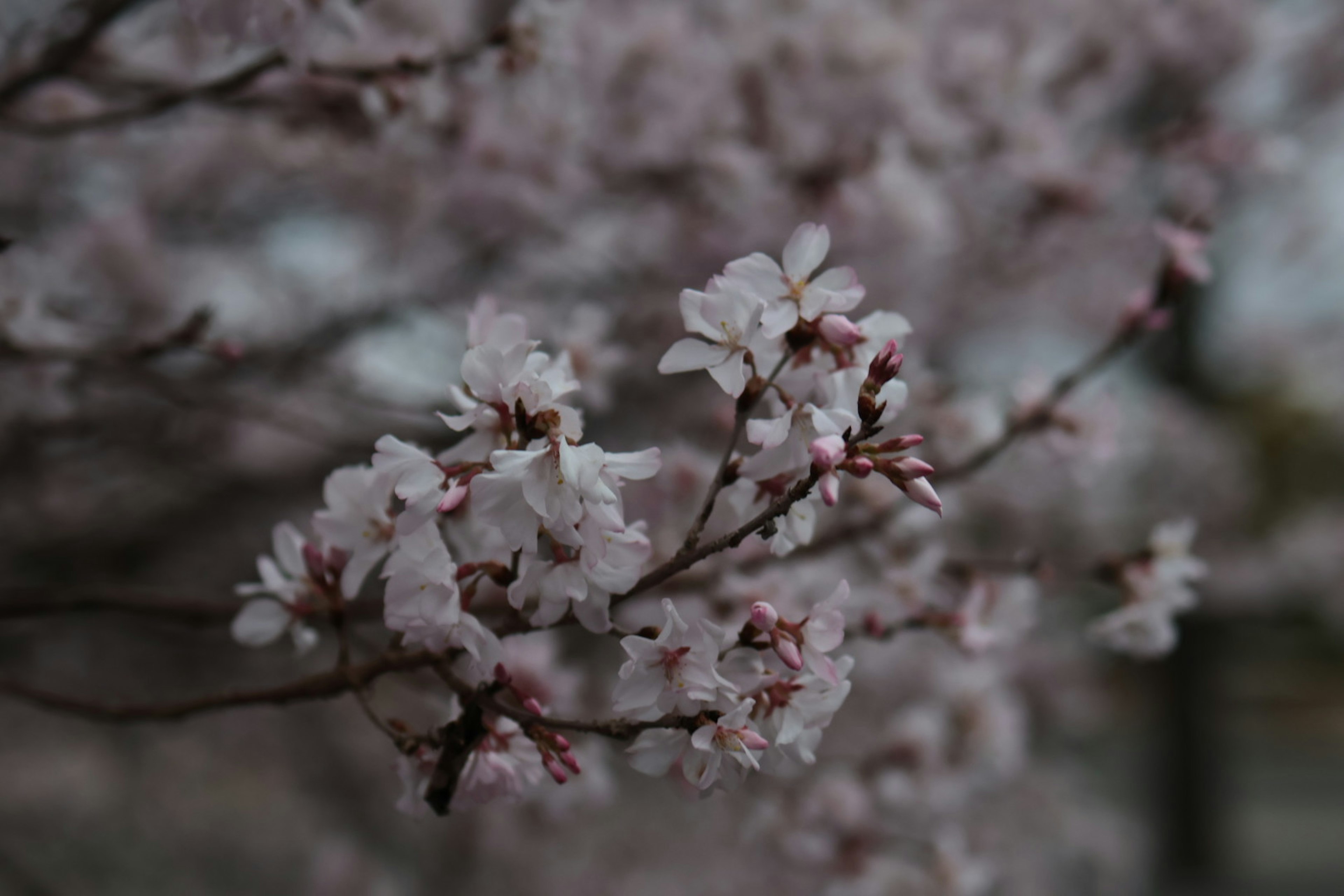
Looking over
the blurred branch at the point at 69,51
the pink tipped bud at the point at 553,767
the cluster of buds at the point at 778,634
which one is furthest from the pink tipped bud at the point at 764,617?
the blurred branch at the point at 69,51

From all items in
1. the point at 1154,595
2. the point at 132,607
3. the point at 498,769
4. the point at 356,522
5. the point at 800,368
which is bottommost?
the point at 132,607

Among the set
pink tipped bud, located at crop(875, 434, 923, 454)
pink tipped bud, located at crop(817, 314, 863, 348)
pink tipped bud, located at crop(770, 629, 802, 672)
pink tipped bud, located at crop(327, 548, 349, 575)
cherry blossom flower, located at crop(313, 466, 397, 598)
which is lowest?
pink tipped bud, located at crop(327, 548, 349, 575)

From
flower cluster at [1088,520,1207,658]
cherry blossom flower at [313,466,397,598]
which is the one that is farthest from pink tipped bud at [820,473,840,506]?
flower cluster at [1088,520,1207,658]

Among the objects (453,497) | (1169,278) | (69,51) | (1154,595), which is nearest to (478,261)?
(69,51)

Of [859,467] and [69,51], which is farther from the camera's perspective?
[69,51]

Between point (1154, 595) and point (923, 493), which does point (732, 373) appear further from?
point (1154, 595)

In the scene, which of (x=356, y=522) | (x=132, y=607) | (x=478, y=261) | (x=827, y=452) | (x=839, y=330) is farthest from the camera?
(x=478, y=261)

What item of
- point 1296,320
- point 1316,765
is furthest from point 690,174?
point 1316,765

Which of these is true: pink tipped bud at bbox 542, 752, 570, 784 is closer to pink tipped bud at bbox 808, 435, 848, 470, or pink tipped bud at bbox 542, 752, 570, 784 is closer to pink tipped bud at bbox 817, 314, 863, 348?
pink tipped bud at bbox 808, 435, 848, 470
